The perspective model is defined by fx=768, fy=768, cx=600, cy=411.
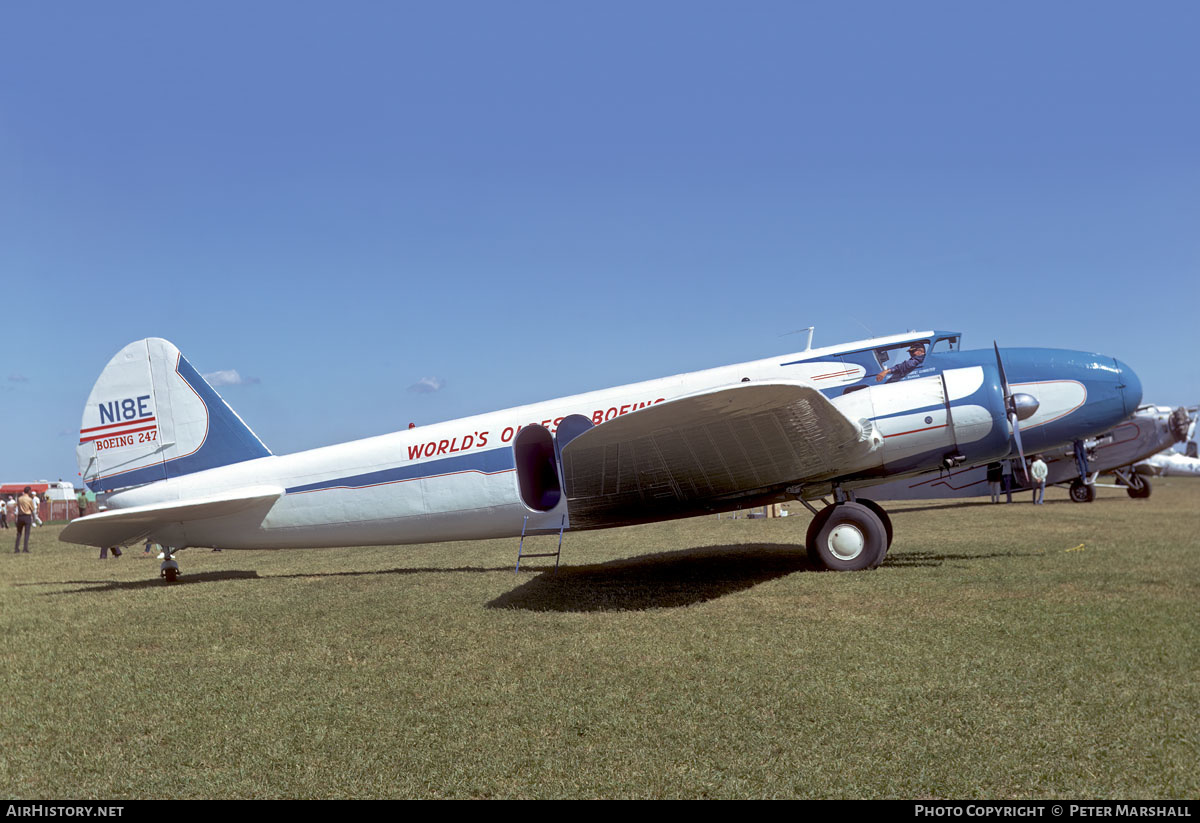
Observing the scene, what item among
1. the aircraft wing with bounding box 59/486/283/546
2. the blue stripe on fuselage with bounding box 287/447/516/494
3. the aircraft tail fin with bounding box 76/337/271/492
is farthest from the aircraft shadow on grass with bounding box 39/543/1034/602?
the aircraft tail fin with bounding box 76/337/271/492

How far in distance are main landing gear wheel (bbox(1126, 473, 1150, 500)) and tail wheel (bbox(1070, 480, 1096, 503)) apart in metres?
3.67

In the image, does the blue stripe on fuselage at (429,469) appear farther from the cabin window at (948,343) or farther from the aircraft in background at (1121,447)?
the aircraft in background at (1121,447)

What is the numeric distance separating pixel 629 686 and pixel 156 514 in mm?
8383

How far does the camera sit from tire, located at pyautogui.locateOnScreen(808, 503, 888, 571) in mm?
9500

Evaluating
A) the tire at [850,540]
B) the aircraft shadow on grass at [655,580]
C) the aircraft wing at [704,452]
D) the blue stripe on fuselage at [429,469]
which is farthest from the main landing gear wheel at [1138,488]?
the blue stripe on fuselage at [429,469]

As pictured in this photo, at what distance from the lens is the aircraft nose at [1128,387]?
10.0 m

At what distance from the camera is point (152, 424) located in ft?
37.4

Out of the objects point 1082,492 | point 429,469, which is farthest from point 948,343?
point 1082,492

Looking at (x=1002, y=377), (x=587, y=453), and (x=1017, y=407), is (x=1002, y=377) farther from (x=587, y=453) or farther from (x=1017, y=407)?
(x=587, y=453)

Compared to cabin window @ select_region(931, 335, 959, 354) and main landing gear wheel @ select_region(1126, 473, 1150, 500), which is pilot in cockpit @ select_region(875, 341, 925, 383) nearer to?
cabin window @ select_region(931, 335, 959, 354)

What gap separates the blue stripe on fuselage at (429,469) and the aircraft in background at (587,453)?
20mm

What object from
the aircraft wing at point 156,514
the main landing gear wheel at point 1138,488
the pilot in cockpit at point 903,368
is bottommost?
the main landing gear wheel at point 1138,488

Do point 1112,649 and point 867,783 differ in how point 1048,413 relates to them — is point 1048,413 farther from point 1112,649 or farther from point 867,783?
point 867,783

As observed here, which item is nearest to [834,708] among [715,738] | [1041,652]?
[715,738]
